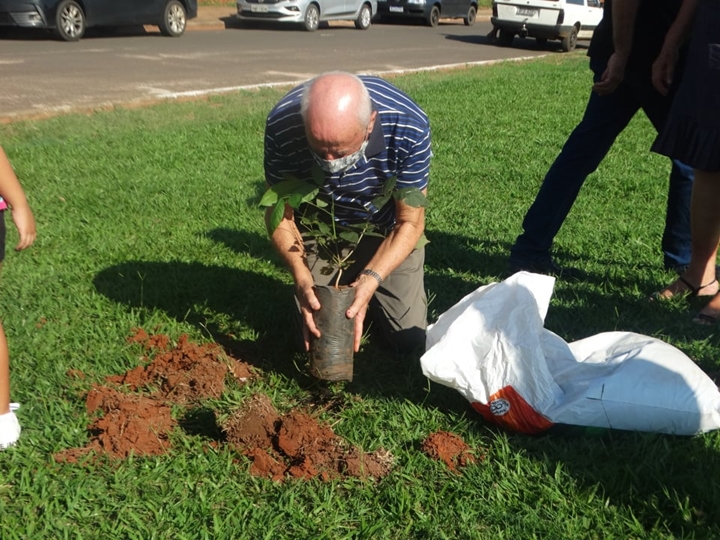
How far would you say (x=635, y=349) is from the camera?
2875mm

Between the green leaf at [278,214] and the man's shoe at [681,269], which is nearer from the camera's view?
the green leaf at [278,214]

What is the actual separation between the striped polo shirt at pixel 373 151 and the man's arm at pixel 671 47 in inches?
53.5

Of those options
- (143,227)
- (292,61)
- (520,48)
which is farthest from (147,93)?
(520,48)

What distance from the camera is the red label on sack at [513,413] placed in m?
2.74

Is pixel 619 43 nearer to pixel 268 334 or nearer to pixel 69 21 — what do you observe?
pixel 268 334

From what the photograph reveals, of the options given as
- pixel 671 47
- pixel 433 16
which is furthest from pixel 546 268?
pixel 433 16

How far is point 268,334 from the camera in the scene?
11.8 feet

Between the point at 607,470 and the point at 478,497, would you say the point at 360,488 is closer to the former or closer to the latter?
the point at 478,497

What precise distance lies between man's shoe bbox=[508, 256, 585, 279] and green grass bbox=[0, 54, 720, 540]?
Result: 11cm

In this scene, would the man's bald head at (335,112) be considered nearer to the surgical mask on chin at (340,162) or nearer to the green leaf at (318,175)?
the surgical mask on chin at (340,162)

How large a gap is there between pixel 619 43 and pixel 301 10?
1608 cm

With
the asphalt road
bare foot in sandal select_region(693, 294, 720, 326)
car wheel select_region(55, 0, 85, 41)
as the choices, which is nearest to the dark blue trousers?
bare foot in sandal select_region(693, 294, 720, 326)

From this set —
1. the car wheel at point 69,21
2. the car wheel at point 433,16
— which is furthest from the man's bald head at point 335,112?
the car wheel at point 433,16

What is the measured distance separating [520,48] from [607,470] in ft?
57.5
